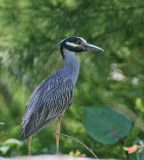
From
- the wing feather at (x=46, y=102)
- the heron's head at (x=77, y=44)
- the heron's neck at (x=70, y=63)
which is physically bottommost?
the wing feather at (x=46, y=102)

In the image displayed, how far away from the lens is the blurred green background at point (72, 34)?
3.29 m

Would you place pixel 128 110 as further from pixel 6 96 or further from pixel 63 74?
pixel 6 96

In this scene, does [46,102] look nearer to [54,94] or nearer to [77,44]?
[54,94]

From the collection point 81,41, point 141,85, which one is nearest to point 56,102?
point 81,41

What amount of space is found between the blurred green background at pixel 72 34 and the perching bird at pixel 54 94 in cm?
79

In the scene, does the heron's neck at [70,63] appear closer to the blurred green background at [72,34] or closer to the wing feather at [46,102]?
the wing feather at [46,102]

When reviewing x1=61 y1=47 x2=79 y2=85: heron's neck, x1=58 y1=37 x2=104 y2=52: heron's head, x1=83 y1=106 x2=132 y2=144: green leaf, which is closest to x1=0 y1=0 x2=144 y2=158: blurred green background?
x1=83 y1=106 x2=132 y2=144: green leaf

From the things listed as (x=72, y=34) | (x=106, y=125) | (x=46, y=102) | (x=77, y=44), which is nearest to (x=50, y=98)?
(x=46, y=102)

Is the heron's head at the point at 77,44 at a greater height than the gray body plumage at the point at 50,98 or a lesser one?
greater

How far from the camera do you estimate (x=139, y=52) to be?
358cm

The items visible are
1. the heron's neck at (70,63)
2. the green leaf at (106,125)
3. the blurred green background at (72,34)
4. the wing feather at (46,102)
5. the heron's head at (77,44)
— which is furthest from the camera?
the blurred green background at (72,34)

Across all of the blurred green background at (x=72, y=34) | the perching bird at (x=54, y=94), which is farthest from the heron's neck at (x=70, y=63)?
the blurred green background at (x=72, y=34)

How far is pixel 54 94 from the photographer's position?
229 cm

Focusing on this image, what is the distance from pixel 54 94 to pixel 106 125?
615 mm
